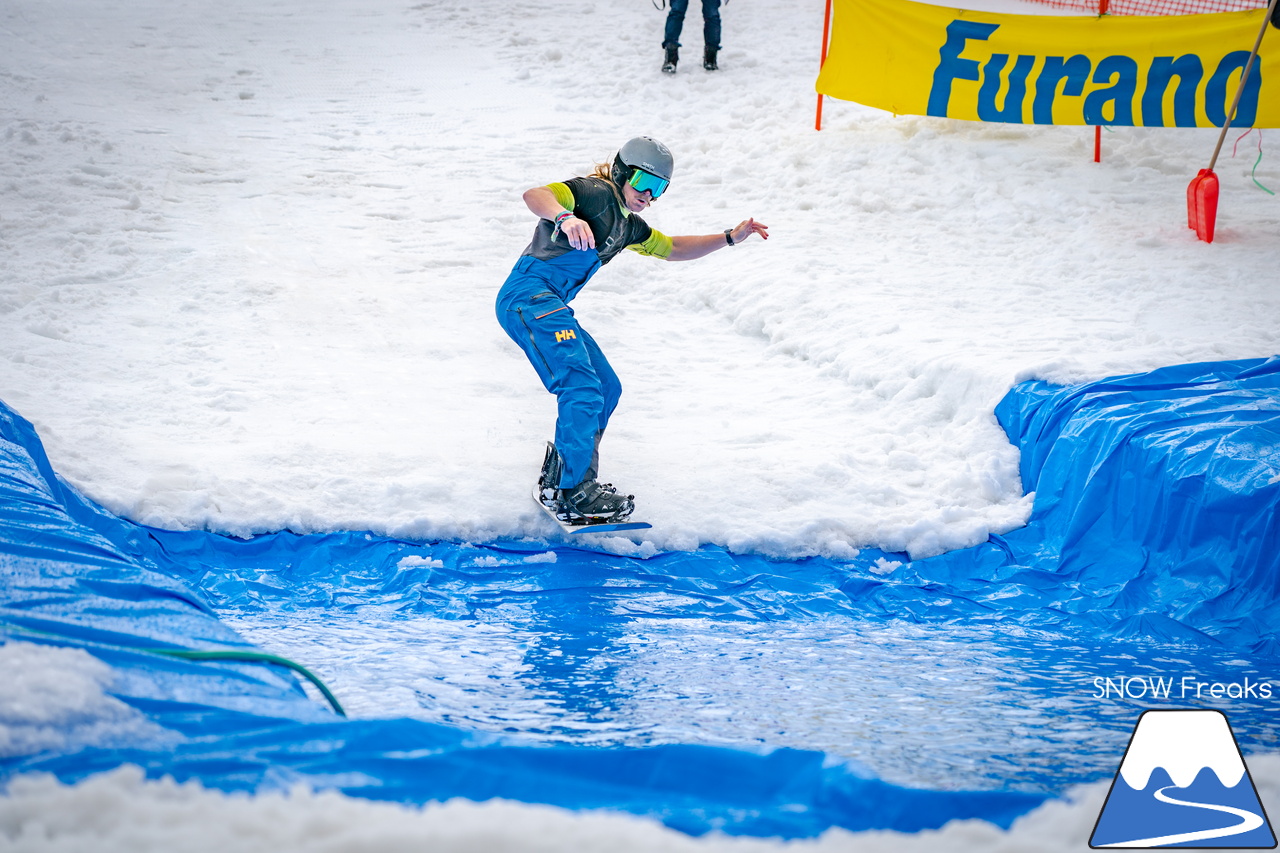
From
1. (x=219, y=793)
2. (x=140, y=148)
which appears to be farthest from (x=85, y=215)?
(x=219, y=793)

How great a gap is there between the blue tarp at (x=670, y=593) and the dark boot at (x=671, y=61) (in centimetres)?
686

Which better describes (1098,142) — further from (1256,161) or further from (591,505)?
(591,505)

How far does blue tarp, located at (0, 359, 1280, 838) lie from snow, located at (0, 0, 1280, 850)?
0.46ft

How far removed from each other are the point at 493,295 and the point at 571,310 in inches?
126

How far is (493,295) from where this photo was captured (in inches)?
289

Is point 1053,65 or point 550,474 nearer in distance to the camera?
point 550,474

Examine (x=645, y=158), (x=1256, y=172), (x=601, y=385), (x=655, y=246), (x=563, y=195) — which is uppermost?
(x=1256, y=172)

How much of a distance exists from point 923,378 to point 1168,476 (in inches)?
73.2

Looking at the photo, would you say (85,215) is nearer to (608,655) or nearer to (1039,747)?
(608,655)

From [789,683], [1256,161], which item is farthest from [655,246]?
[1256,161]

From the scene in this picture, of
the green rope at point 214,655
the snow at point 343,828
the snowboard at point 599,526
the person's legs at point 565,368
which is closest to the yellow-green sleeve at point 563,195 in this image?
the person's legs at point 565,368

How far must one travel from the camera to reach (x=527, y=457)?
512 centimetres

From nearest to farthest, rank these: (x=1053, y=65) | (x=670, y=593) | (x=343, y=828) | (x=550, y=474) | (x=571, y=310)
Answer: (x=343, y=828), (x=670, y=593), (x=571, y=310), (x=550, y=474), (x=1053, y=65)

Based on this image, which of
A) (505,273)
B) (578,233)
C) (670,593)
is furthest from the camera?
(505,273)
